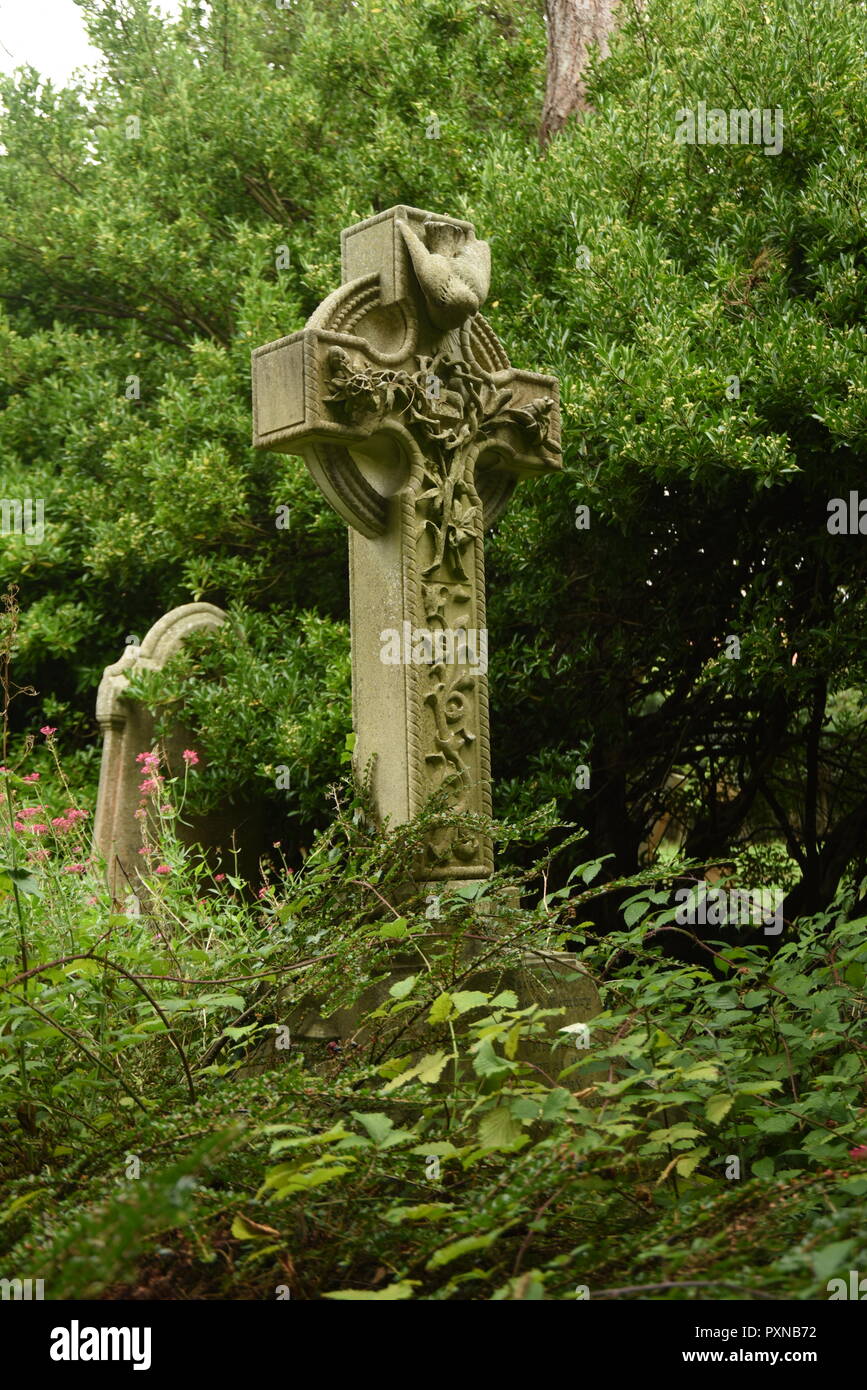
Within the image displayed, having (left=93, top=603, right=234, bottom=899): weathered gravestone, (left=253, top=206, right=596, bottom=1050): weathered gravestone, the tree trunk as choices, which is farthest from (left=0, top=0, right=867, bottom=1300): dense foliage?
the tree trunk

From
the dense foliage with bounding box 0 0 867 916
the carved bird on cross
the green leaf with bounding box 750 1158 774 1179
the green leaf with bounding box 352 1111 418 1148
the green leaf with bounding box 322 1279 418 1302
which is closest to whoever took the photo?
the green leaf with bounding box 322 1279 418 1302

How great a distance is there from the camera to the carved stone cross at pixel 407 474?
15.1 ft

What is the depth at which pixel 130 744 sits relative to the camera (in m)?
7.49

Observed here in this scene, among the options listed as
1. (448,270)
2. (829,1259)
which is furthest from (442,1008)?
(448,270)

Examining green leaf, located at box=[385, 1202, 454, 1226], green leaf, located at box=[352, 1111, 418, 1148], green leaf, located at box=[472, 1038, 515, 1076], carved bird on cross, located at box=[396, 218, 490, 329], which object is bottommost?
green leaf, located at box=[385, 1202, 454, 1226]

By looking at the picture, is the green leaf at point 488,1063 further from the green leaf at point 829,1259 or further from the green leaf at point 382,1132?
the green leaf at point 829,1259

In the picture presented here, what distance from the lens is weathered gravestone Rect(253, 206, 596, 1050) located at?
4598 mm

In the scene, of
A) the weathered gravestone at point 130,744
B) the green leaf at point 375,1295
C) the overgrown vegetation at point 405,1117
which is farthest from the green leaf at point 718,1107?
the weathered gravestone at point 130,744

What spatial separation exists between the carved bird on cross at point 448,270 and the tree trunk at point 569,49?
4.02m

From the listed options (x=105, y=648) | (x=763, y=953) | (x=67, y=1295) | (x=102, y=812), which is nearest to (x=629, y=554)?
(x=763, y=953)

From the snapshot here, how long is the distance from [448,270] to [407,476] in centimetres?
71

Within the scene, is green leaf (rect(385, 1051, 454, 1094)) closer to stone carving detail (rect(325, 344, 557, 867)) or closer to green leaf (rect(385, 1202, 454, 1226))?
green leaf (rect(385, 1202, 454, 1226))

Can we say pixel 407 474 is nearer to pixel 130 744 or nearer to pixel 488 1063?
pixel 488 1063

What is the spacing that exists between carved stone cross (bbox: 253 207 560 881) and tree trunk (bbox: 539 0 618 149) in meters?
4.07
